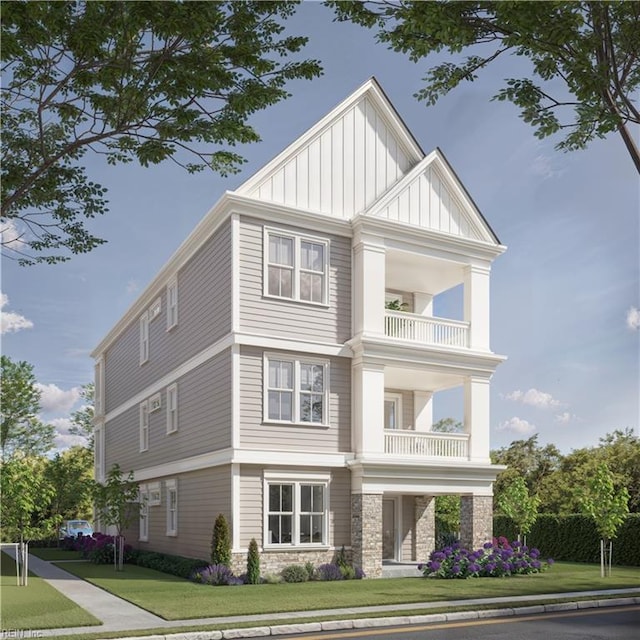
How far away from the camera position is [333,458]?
78.1 ft

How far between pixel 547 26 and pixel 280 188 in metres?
12.0

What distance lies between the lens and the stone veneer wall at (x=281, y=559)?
21766 millimetres

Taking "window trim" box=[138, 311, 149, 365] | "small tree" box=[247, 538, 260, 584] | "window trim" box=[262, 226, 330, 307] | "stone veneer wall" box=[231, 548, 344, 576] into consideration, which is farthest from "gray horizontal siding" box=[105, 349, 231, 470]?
"stone veneer wall" box=[231, 548, 344, 576]

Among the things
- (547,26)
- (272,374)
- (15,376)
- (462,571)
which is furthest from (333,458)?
(15,376)

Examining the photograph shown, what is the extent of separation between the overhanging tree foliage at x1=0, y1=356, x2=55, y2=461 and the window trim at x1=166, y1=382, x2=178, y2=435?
1435 inches

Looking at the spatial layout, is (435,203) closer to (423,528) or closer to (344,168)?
(344,168)

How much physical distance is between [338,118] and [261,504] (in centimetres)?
1197

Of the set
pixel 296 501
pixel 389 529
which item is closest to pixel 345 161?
pixel 296 501

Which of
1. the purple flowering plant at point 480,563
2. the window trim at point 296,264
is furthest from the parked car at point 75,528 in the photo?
the purple flowering plant at point 480,563

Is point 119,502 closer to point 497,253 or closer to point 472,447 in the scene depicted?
point 472,447

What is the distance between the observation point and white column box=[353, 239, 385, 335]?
2475 centimetres

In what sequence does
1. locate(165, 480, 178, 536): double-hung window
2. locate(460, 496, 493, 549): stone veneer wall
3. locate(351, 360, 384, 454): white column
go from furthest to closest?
locate(165, 480, 178, 536): double-hung window
locate(460, 496, 493, 549): stone veneer wall
locate(351, 360, 384, 454): white column

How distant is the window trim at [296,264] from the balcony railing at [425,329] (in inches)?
87.2

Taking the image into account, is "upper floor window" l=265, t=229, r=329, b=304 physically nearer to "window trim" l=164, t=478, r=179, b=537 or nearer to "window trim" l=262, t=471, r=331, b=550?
"window trim" l=262, t=471, r=331, b=550
